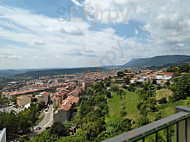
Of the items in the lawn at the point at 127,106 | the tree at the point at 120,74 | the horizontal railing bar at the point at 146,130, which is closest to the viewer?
the horizontal railing bar at the point at 146,130

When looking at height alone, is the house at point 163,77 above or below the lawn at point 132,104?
above

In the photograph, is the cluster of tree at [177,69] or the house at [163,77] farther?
the house at [163,77]

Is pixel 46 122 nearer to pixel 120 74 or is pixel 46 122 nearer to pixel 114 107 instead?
pixel 114 107

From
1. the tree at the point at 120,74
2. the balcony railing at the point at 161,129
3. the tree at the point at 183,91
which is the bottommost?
the tree at the point at 183,91

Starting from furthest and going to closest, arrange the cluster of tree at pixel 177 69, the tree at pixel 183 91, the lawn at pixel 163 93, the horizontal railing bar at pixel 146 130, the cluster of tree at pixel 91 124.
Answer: the cluster of tree at pixel 177 69 < the lawn at pixel 163 93 < the cluster of tree at pixel 91 124 < the tree at pixel 183 91 < the horizontal railing bar at pixel 146 130

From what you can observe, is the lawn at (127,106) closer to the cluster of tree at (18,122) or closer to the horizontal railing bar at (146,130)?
the cluster of tree at (18,122)

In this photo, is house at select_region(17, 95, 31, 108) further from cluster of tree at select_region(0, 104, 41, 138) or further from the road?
the road

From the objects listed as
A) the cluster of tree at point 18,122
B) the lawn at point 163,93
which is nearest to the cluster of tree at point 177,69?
the lawn at point 163,93
